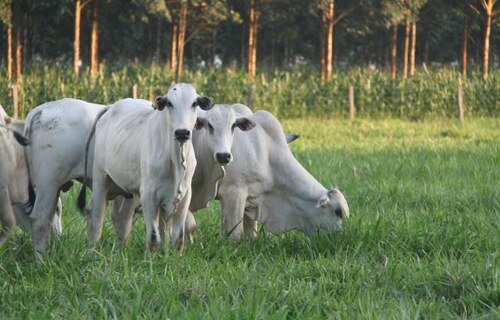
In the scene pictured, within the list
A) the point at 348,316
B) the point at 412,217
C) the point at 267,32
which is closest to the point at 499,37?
the point at 267,32

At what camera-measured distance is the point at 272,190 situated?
26.3 feet

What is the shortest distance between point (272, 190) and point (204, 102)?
5.39 ft

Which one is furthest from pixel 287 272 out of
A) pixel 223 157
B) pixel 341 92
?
pixel 341 92

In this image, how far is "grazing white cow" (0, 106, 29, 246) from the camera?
679 cm

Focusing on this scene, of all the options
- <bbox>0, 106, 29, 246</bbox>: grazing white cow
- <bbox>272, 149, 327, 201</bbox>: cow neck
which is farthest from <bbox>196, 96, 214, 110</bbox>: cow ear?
<bbox>272, 149, 327, 201</bbox>: cow neck

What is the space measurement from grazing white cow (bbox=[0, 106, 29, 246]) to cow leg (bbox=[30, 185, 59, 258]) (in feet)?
0.58

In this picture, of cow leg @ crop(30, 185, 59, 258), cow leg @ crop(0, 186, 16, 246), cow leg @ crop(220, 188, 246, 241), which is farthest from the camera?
cow leg @ crop(220, 188, 246, 241)

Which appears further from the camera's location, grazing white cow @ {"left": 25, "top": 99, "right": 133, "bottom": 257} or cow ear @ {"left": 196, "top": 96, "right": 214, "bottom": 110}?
grazing white cow @ {"left": 25, "top": 99, "right": 133, "bottom": 257}

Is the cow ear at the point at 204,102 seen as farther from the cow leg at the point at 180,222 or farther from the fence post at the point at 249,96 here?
the fence post at the point at 249,96

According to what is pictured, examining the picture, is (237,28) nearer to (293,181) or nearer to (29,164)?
(293,181)

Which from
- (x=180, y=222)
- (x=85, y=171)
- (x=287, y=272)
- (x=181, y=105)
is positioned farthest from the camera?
(x=85, y=171)

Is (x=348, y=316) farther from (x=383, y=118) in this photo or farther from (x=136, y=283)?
(x=383, y=118)

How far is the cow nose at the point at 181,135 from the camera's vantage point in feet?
20.5

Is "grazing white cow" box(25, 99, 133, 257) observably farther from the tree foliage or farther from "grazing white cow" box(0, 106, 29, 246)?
the tree foliage
